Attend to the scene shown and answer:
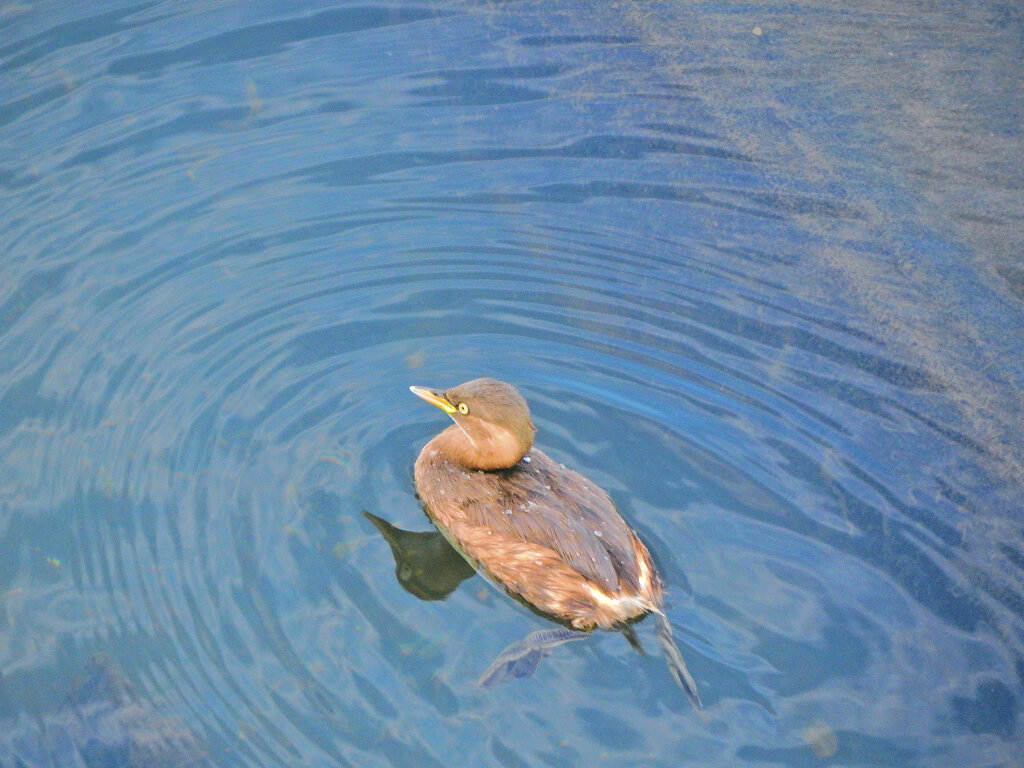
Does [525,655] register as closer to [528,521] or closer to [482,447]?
[528,521]

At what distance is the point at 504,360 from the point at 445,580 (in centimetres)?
138

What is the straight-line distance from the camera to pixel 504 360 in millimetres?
5633

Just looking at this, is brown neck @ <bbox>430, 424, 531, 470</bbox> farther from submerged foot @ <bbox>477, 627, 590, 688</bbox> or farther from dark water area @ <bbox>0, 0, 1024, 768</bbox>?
submerged foot @ <bbox>477, 627, 590, 688</bbox>

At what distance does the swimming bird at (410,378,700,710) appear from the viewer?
4.46m

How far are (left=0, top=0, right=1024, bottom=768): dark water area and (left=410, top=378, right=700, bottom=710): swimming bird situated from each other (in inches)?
4.8

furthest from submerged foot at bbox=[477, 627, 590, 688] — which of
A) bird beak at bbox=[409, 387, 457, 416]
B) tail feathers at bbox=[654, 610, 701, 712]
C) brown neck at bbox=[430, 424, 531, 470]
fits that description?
bird beak at bbox=[409, 387, 457, 416]

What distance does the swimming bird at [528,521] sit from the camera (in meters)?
4.46

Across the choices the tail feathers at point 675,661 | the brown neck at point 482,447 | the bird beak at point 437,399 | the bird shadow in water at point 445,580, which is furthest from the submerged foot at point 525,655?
the bird beak at point 437,399

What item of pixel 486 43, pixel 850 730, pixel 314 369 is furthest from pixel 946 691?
pixel 486 43

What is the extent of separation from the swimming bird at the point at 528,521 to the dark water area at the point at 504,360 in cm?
12

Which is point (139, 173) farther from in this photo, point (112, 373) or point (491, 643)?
point (491, 643)

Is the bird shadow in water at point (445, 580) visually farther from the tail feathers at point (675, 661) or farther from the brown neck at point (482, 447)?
the brown neck at point (482, 447)

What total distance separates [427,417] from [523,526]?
3.43 ft

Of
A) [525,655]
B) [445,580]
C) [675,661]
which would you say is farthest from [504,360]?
[675,661]
